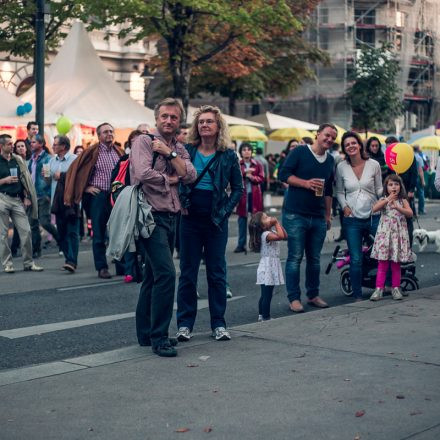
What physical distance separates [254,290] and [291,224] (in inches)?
86.5

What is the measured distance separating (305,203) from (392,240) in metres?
1.06

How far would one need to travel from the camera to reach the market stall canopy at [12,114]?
22.8 m

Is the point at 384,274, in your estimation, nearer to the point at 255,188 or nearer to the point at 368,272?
the point at 368,272

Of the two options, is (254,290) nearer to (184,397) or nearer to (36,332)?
(36,332)

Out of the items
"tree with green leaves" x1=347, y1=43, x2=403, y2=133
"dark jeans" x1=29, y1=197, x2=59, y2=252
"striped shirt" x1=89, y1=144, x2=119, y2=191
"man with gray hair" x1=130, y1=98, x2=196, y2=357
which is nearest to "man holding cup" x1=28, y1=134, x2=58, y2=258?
"dark jeans" x1=29, y1=197, x2=59, y2=252

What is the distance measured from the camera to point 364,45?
180 feet

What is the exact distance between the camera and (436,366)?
22.1 ft

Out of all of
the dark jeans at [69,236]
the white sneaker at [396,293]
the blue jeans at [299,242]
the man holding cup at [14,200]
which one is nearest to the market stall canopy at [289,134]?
the dark jeans at [69,236]

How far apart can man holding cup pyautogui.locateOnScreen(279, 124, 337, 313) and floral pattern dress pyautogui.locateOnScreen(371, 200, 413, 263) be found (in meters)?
0.64

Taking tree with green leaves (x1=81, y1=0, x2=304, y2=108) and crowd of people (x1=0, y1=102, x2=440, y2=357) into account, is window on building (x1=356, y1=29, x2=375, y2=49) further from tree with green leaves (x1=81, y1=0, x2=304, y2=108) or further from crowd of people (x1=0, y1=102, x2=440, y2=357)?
crowd of people (x1=0, y1=102, x2=440, y2=357)

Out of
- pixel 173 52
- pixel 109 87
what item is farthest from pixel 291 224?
pixel 173 52

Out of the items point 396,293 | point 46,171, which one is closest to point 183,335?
point 396,293

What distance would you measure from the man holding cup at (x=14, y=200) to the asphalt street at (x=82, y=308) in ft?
1.16

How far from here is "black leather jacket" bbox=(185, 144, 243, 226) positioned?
7.56 meters
